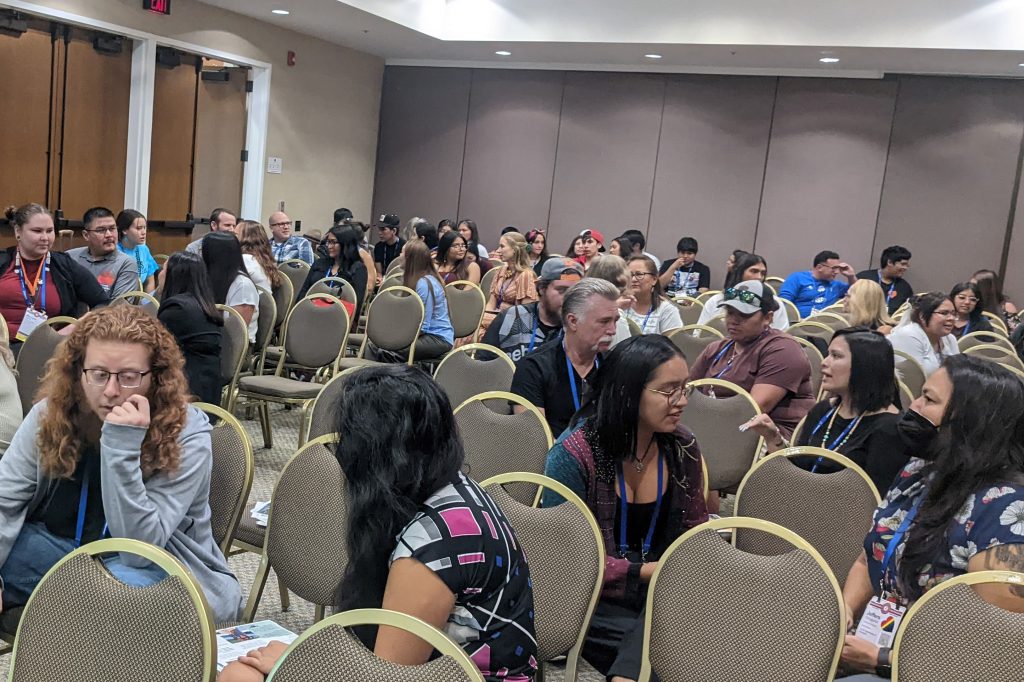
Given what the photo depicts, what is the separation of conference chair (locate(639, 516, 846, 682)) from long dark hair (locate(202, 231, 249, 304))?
12.5ft

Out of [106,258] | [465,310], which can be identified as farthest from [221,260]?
[465,310]

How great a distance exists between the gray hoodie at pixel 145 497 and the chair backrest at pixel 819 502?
159 cm

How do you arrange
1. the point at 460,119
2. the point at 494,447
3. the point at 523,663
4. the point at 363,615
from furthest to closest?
the point at 460,119, the point at 494,447, the point at 523,663, the point at 363,615

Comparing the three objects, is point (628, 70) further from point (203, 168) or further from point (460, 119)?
point (203, 168)

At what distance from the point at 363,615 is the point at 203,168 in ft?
33.5

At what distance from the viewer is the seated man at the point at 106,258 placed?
5922 mm

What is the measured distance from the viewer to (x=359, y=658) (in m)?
1.53

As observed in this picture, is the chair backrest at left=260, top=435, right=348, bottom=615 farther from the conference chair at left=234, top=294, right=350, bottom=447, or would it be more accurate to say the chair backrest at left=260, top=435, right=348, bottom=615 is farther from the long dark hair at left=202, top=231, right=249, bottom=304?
the conference chair at left=234, top=294, right=350, bottom=447

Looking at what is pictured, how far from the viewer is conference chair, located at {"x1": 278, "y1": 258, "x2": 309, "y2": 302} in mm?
8305

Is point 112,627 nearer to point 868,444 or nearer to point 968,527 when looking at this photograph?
point 968,527

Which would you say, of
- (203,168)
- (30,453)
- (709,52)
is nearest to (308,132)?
(203,168)

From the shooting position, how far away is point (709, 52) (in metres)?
10.8

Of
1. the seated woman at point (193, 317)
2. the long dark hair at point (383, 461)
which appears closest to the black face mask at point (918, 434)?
the long dark hair at point (383, 461)

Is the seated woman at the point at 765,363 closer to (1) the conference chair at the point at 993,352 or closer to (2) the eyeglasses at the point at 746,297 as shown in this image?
(2) the eyeglasses at the point at 746,297
